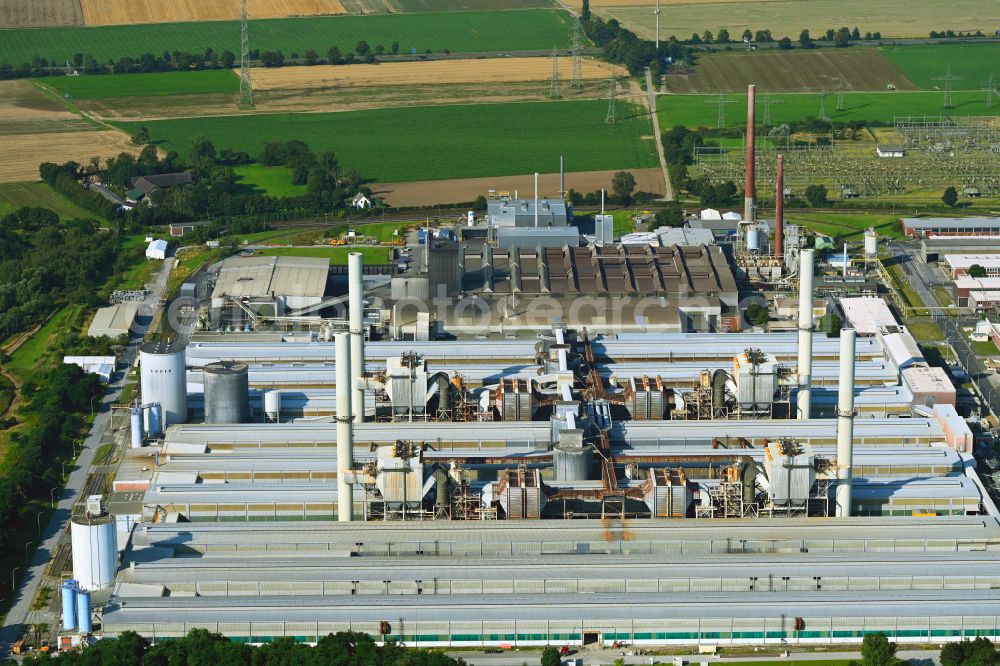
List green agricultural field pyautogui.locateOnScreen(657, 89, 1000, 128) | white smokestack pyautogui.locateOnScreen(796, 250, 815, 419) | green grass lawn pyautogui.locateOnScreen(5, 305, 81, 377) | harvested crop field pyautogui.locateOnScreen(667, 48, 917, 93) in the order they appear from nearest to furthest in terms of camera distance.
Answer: white smokestack pyautogui.locateOnScreen(796, 250, 815, 419), green grass lawn pyautogui.locateOnScreen(5, 305, 81, 377), green agricultural field pyautogui.locateOnScreen(657, 89, 1000, 128), harvested crop field pyautogui.locateOnScreen(667, 48, 917, 93)

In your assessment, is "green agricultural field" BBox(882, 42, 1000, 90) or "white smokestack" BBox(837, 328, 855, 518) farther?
"green agricultural field" BBox(882, 42, 1000, 90)

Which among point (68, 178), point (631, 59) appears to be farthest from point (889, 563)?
point (631, 59)

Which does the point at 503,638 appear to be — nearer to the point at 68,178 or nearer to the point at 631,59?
the point at 68,178

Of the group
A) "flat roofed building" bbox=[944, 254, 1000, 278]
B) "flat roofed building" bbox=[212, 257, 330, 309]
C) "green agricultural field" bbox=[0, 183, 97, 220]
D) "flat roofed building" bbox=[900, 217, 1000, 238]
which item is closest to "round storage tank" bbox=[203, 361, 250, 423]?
"flat roofed building" bbox=[212, 257, 330, 309]

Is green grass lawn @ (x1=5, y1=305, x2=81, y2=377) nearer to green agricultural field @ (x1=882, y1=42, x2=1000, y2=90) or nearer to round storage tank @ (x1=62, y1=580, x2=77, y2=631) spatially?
round storage tank @ (x1=62, y1=580, x2=77, y2=631)

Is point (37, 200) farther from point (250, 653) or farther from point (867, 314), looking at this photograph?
point (250, 653)

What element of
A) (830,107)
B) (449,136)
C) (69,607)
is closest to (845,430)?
(69,607)
